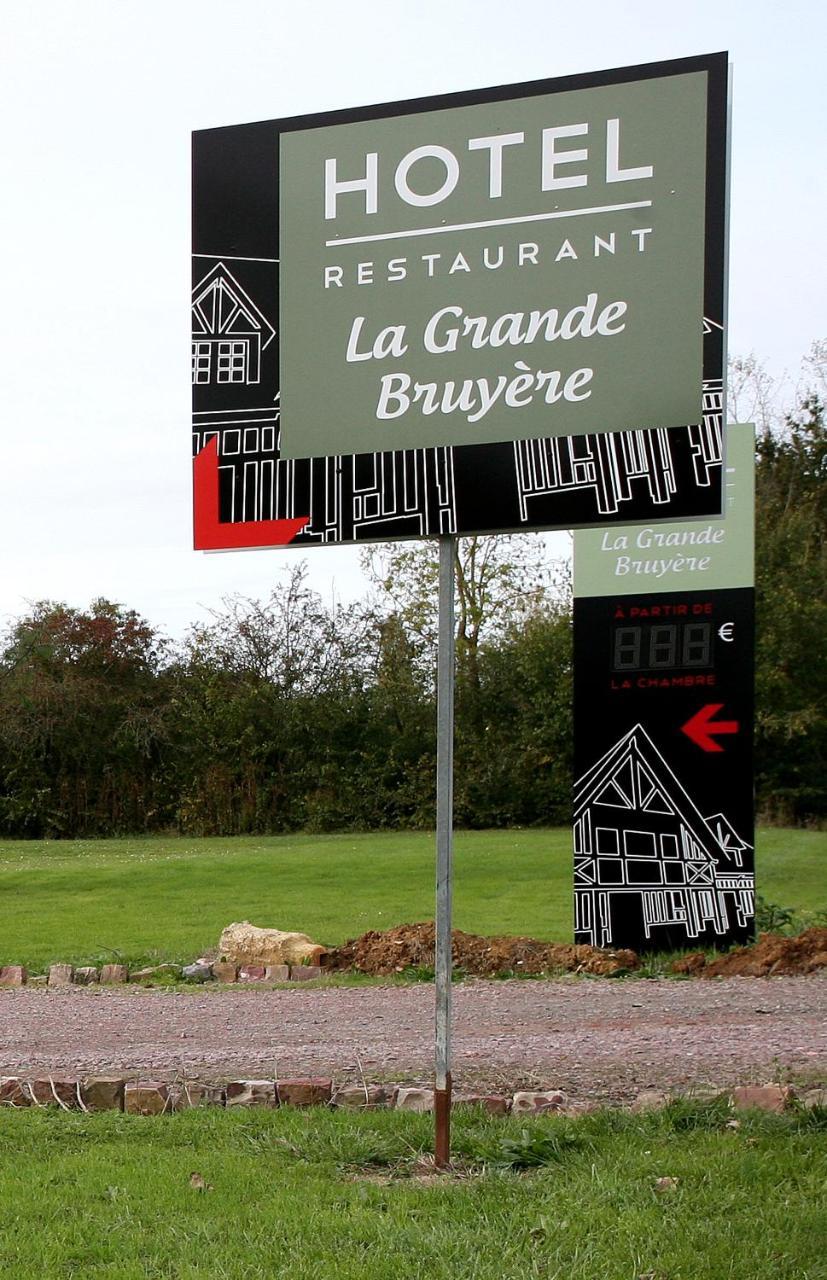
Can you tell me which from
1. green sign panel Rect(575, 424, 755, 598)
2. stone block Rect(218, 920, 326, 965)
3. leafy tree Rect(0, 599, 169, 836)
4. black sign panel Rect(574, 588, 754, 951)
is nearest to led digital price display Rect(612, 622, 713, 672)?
black sign panel Rect(574, 588, 754, 951)

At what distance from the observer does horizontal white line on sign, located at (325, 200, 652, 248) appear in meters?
4.88

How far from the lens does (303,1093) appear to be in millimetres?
5570

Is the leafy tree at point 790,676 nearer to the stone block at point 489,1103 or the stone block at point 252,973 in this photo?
the stone block at point 252,973

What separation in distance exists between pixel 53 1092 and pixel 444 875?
2.15 meters

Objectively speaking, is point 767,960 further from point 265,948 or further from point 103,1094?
point 103,1094

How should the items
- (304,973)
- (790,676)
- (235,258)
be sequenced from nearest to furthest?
(235,258), (304,973), (790,676)

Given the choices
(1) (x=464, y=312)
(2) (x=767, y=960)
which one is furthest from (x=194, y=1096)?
(2) (x=767, y=960)

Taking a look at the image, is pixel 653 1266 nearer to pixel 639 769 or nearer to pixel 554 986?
pixel 554 986

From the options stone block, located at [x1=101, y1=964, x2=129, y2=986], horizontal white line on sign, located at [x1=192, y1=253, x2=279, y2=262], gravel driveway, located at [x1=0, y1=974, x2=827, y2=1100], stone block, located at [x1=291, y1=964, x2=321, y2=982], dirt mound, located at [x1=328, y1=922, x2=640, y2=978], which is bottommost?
stone block, located at [x1=291, y1=964, x2=321, y2=982]

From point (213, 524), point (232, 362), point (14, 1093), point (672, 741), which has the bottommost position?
point (14, 1093)

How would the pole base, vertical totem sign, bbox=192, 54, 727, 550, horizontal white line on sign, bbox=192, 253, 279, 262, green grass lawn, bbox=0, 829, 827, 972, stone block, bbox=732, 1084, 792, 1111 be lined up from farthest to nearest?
1. green grass lawn, bbox=0, 829, 827, 972
2. horizontal white line on sign, bbox=192, 253, 279, 262
3. stone block, bbox=732, 1084, 792, 1111
4. vertical totem sign, bbox=192, 54, 727, 550
5. the pole base

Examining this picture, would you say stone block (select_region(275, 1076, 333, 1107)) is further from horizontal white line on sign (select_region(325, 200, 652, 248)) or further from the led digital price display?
the led digital price display

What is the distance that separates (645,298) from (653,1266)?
10.3 feet

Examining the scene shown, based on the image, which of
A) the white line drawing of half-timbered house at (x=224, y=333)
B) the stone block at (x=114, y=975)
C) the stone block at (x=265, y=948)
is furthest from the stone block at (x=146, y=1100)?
the stone block at (x=265, y=948)
